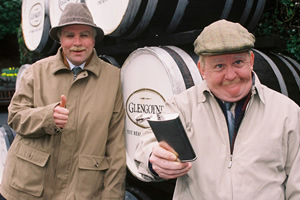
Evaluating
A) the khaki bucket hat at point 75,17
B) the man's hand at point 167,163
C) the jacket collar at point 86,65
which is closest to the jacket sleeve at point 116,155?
the jacket collar at point 86,65

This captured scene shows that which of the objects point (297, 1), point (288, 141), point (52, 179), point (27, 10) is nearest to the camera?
point (288, 141)

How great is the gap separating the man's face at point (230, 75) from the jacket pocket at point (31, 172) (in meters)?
0.98

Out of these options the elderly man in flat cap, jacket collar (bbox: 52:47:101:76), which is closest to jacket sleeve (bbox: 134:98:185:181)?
the elderly man in flat cap

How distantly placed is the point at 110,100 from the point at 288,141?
0.96m

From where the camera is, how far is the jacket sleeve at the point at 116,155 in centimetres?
171

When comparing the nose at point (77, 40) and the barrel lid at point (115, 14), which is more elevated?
the barrel lid at point (115, 14)

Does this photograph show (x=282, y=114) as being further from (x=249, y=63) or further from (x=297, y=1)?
(x=297, y=1)

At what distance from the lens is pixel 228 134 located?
110 centimetres

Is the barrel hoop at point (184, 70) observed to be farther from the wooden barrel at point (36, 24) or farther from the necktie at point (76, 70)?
the wooden barrel at point (36, 24)

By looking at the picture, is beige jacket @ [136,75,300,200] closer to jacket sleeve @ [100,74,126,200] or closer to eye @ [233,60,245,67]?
eye @ [233,60,245,67]

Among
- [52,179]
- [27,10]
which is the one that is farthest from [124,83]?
[27,10]

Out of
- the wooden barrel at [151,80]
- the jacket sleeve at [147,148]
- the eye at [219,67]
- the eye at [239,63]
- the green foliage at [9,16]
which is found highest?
the green foliage at [9,16]

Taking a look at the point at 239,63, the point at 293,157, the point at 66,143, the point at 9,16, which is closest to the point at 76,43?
the point at 66,143

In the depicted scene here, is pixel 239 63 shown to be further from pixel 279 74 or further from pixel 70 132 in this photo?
pixel 70 132
